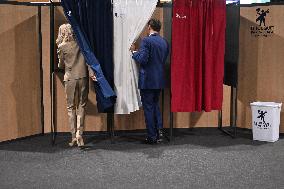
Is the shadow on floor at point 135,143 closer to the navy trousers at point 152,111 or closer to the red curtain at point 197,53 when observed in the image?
the navy trousers at point 152,111

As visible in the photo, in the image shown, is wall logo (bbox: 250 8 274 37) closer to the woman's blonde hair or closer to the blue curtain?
the blue curtain

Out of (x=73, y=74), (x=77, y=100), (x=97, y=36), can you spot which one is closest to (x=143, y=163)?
(x=77, y=100)

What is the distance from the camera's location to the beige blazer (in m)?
4.89

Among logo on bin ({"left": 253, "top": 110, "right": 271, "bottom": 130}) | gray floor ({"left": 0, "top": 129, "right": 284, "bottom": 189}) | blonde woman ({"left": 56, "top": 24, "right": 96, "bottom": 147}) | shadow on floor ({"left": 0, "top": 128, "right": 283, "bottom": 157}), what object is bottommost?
gray floor ({"left": 0, "top": 129, "right": 284, "bottom": 189})

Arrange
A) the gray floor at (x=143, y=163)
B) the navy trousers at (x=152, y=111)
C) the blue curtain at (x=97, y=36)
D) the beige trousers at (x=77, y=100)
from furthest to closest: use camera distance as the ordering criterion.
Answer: the navy trousers at (x=152, y=111)
the beige trousers at (x=77, y=100)
the blue curtain at (x=97, y=36)
the gray floor at (x=143, y=163)

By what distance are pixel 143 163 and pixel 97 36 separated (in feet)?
4.87

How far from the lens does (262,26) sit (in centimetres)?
566

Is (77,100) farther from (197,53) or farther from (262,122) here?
(262,122)

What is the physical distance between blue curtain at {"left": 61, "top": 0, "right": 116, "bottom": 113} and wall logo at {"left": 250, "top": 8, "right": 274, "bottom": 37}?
1918mm

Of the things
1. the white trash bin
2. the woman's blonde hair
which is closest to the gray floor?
the white trash bin

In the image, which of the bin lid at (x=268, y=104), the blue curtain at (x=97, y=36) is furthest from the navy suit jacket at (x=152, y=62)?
the bin lid at (x=268, y=104)

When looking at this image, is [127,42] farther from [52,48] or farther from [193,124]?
[193,124]

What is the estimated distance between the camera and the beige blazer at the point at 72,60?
4887 millimetres

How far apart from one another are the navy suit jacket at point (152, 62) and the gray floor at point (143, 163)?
28.7 inches
